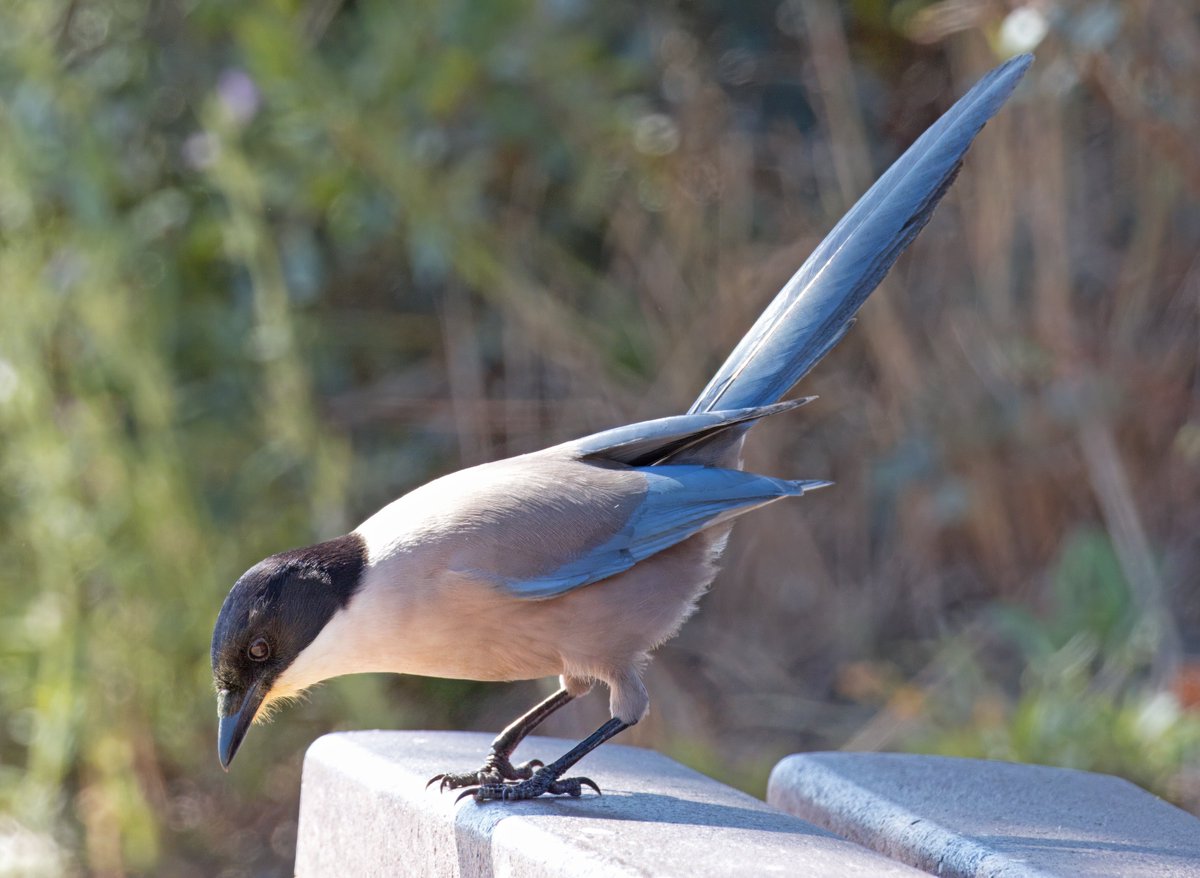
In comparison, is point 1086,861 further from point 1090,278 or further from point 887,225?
point 1090,278

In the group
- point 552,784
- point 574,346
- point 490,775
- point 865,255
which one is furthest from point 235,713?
point 574,346

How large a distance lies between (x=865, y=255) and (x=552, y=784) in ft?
3.97

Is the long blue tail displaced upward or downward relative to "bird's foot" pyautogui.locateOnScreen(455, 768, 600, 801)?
upward

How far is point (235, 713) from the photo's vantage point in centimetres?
276

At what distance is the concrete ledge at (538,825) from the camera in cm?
224

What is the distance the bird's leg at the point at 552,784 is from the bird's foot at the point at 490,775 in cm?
2

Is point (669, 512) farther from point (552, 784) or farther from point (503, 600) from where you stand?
point (552, 784)

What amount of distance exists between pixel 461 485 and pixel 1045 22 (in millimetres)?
2510

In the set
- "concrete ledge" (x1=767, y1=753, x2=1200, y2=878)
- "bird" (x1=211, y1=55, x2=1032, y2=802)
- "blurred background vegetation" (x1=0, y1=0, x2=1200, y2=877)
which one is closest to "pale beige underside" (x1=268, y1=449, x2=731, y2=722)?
"bird" (x1=211, y1=55, x2=1032, y2=802)

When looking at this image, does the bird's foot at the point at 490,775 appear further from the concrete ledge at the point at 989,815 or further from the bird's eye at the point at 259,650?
the concrete ledge at the point at 989,815

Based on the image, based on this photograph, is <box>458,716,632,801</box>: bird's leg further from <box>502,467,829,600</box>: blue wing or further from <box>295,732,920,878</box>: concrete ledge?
<box>502,467,829,600</box>: blue wing

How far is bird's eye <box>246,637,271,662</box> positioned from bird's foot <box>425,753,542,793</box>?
1.25 feet

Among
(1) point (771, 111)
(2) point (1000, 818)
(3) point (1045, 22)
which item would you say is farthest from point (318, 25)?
(2) point (1000, 818)

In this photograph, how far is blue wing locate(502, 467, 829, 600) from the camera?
9.18 feet
